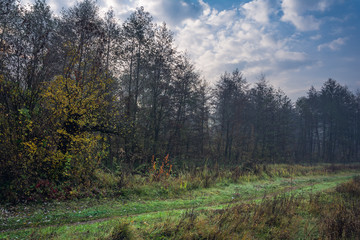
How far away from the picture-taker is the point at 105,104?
10.5 meters

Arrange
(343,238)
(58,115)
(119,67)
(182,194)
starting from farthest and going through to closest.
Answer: (119,67) < (182,194) < (58,115) < (343,238)

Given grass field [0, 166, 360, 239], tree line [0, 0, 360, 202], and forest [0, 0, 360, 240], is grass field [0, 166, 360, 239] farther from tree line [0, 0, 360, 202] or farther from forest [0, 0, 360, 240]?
tree line [0, 0, 360, 202]

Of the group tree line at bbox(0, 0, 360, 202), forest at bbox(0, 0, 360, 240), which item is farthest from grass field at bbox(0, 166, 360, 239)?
tree line at bbox(0, 0, 360, 202)

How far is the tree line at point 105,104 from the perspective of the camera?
8898 mm

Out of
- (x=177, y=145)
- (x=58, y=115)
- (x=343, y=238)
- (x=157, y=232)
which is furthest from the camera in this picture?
(x=177, y=145)

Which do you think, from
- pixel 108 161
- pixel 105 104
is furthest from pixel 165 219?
pixel 108 161

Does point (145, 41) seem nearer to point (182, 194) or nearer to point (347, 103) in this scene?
point (182, 194)

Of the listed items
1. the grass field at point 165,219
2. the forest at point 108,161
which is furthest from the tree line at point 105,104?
the grass field at point 165,219

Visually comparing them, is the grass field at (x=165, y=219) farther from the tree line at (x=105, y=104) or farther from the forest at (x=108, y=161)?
the tree line at (x=105, y=104)

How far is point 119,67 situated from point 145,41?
326 centimetres

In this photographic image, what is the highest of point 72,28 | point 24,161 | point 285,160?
point 72,28

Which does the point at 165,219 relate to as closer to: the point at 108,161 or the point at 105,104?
the point at 105,104

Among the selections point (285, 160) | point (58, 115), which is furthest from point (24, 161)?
point (285, 160)

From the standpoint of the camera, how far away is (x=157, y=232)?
17.4ft
